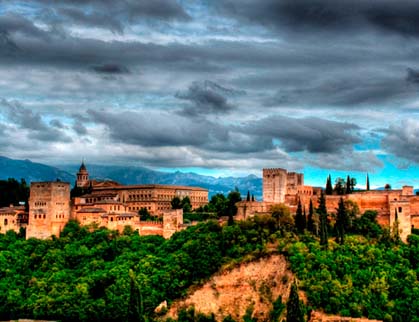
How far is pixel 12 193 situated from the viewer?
74.6 metres

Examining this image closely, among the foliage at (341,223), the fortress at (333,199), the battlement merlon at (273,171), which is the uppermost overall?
the battlement merlon at (273,171)

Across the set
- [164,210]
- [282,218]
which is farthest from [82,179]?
[282,218]

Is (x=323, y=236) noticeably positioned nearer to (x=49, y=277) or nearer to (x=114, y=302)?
(x=114, y=302)

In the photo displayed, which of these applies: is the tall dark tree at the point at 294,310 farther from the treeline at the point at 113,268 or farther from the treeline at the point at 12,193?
the treeline at the point at 12,193

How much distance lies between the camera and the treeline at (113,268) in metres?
51.8

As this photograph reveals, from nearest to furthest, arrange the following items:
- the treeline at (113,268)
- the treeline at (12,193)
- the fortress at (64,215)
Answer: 1. the treeline at (113,268)
2. the fortress at (64,215)
3. the treeline at (12,193)

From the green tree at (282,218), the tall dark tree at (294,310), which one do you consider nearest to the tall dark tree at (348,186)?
the green tree at (282,218)

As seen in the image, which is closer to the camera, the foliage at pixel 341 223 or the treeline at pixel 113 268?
the treeline at pixel 113 268

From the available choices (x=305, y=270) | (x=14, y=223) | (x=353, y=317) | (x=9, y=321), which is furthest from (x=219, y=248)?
(x=14, y=223)

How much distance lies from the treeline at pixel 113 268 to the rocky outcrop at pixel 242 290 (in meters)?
0.80

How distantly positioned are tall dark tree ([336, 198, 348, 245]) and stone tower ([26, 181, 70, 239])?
25677 millimetres

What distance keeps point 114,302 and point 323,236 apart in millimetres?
17035

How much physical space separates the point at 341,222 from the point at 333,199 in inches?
362

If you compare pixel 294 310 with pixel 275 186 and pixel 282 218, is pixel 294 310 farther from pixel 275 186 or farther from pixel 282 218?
pixel 275 186
